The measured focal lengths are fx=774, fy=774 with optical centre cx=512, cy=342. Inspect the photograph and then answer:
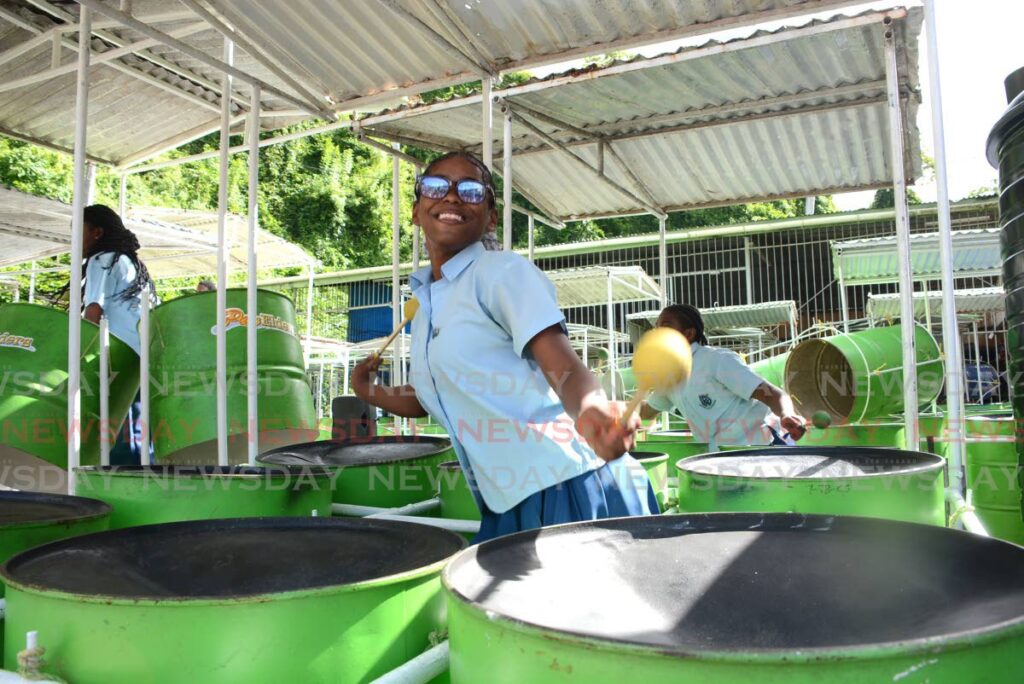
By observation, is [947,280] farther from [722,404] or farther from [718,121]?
[718,121]

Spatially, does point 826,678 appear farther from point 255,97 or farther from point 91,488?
point 255,97

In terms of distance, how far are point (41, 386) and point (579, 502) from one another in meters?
1.89

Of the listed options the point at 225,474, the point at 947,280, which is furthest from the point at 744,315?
the point at 225,474

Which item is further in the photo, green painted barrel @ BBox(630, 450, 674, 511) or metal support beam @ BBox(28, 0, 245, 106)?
metal support beam @ BBox(28, 0, 245, 106)

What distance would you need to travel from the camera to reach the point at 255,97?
2.58 metres

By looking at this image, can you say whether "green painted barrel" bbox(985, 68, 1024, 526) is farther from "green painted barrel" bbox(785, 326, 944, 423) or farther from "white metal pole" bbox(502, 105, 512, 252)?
"green painted barrel" bbox(785, 326, 944, 423)

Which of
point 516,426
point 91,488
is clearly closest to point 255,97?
point 91,488

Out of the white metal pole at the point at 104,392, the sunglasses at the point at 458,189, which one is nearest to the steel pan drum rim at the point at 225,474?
the white metal pole at the point at 104,392

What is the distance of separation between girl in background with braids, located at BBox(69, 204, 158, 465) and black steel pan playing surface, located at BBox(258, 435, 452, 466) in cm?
76

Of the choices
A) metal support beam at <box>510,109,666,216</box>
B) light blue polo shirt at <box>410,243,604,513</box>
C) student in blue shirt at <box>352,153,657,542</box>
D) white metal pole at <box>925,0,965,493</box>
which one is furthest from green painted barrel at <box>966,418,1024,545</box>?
light blue polo shirt at <box>410,243,604,513</box>

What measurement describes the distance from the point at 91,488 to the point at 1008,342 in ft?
6.07

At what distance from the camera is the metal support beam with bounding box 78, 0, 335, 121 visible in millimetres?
2025

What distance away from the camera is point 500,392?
46.2 inches

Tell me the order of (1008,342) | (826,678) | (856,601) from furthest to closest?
Answer: (1008,342), (856,601), (826,678)
